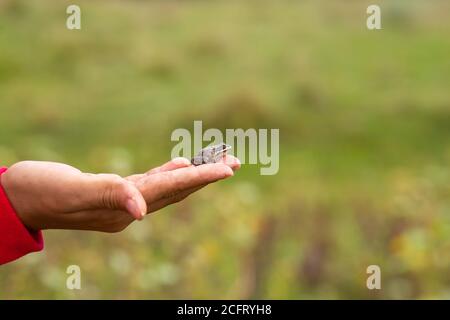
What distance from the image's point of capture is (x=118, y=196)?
214cm

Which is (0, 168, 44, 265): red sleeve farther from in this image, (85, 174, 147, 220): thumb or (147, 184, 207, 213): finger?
(147, 184, 207, 213): finger

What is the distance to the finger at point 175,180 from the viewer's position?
2277 millimetres

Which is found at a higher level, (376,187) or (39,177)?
(376,187)

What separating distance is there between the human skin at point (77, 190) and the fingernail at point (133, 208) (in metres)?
0.04

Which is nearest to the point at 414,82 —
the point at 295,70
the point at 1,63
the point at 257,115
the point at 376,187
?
the point at 295,70

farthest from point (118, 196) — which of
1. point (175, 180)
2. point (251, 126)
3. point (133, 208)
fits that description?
point (251, 126)

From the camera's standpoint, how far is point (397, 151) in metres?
7.43

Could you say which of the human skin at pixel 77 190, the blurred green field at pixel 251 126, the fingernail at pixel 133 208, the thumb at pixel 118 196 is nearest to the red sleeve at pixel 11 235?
the human skin at pixel 77 190

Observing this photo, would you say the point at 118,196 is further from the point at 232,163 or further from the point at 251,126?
the point at 251,126

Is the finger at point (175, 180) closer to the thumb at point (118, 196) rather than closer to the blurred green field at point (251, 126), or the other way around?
the thumb at point (118, 196)

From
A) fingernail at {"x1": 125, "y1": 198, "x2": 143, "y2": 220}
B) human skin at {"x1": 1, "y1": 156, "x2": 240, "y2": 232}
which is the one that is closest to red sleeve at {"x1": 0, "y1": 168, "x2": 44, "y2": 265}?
human skin at {"x1": 1, "y1": 156, "x2": 240, "y2": 232}

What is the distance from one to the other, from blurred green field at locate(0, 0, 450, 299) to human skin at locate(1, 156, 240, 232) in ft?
5.75
